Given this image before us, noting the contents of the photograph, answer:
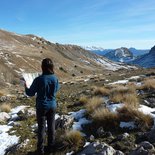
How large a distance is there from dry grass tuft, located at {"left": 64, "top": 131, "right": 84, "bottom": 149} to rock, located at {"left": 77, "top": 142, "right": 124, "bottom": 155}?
0.63 m

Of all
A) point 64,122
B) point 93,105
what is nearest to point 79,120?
point 64,122

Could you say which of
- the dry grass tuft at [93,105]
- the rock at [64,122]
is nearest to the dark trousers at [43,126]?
the rock at [64,122]

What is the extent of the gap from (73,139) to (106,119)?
67.5 inches

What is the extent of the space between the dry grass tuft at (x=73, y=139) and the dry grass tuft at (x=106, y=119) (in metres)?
1.35

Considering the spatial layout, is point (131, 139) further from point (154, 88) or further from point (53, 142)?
point (154, 88)

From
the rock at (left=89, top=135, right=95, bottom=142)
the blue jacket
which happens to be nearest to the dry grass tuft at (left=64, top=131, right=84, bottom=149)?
the rock at (left=89, top=135, right=95, bottom=142)

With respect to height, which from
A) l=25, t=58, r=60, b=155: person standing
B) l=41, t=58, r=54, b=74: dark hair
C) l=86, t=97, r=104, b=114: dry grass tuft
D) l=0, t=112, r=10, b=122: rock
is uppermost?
l=41, t=58, r=54, b=74: dark hair

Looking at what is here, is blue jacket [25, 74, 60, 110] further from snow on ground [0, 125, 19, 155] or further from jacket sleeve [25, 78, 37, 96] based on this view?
snow on ground [0, 125, 19, 155]

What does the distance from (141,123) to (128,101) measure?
2614 mm

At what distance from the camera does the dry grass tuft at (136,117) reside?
9.40m

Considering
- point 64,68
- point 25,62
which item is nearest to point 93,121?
point 25,62

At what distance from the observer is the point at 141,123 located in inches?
373

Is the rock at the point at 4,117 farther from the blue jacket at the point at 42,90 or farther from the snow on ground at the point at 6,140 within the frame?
the blue jacket at the point at 42,90

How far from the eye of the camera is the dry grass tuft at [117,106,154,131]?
9398mm
